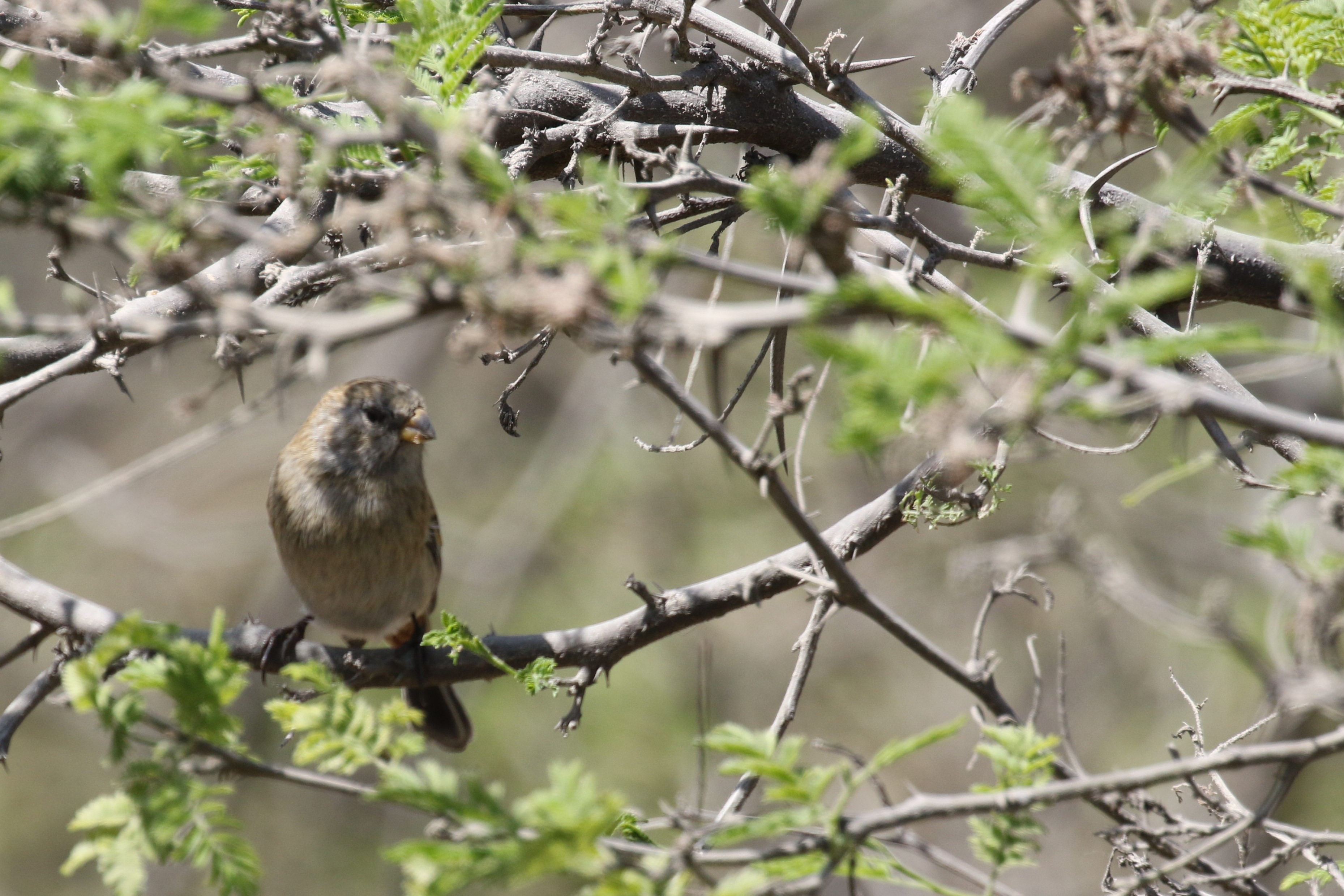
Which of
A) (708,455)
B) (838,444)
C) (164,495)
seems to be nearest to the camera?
(838,444)

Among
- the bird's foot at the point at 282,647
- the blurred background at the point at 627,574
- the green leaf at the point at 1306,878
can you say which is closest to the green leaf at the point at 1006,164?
the green leaf at the point at 1306,878

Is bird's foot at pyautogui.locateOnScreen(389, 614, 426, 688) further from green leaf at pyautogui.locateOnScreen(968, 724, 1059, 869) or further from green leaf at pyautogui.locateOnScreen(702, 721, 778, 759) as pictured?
green leaf at pyautogui.locateOnScreen(968, 724, 1059, 869)

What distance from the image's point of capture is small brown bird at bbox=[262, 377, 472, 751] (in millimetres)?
4961

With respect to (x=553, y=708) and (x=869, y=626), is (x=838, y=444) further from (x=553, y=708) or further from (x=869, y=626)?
(x=869, y=626)

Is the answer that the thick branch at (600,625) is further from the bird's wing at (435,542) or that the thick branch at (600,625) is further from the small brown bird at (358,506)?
the bird's wing at (435,542)

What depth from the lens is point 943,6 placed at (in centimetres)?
956

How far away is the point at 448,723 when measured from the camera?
5.60 m

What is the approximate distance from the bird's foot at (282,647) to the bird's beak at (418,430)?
0.91 metres

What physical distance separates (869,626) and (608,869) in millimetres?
9872

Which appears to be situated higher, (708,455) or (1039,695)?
(1039,695)

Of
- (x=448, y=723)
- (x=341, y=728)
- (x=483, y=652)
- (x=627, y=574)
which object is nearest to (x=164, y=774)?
(x=341, y=728)

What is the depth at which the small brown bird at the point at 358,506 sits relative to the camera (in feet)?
16.3

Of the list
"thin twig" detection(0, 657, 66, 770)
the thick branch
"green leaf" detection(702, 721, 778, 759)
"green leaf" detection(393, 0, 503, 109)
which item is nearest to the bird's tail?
the thick branch

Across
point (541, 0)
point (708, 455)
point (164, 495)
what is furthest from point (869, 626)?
point (541, 0)
